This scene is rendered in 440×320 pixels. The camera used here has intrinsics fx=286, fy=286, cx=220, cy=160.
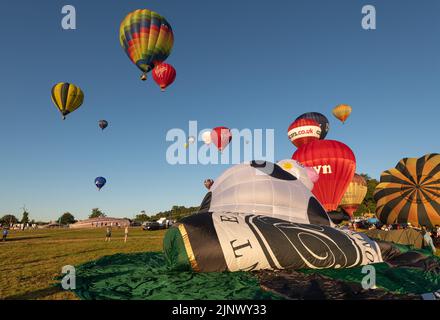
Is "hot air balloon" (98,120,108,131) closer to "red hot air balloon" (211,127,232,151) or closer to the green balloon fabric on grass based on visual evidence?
"red hot air balloon" (211,127,232,151)

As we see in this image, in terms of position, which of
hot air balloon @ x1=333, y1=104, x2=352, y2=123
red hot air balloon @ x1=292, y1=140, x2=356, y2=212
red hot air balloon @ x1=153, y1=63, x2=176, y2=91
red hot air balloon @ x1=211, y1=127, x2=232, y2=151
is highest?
red hot air balloon @ x1=153, y1=63, x2=176, y2=91

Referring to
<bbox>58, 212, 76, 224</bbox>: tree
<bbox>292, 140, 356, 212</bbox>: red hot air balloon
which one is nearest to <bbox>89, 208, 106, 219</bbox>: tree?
<bbox>58, 212, 76, 224</bbox>: tree

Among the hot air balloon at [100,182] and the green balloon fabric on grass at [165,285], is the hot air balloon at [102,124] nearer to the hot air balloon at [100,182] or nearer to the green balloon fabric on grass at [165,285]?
the hot air balloon at [100,182]

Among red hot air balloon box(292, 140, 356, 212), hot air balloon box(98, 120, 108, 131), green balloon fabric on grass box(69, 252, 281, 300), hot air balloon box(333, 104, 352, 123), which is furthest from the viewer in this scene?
hot air balloon box(98, 120, 108, 131)

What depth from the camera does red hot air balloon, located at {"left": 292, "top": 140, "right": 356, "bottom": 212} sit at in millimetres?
16203

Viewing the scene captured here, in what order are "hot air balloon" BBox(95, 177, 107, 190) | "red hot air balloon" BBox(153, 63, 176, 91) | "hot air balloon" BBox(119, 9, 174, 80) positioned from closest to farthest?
1. "hot air balloon" BBox(119, 9, 174, 80)
2. "red hot air balloon" BBox(153, 63, 176, 91)
3. "hot air balloon" BBox(95, 177, 107, 190)

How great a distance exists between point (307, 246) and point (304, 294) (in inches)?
55.9

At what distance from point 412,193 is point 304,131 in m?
8.13

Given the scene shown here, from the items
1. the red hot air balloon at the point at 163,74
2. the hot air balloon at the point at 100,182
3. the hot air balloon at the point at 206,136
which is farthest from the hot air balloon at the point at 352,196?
the hot air balloon at the point at 100,182

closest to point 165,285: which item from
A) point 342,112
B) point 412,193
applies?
point 412,193

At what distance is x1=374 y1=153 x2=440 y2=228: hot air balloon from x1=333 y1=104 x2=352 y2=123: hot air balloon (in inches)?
439

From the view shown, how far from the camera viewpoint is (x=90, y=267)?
6.54 meters

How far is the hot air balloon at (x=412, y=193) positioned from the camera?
1305cm

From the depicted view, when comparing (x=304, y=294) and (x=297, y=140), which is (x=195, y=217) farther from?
(x=297, y=140)
